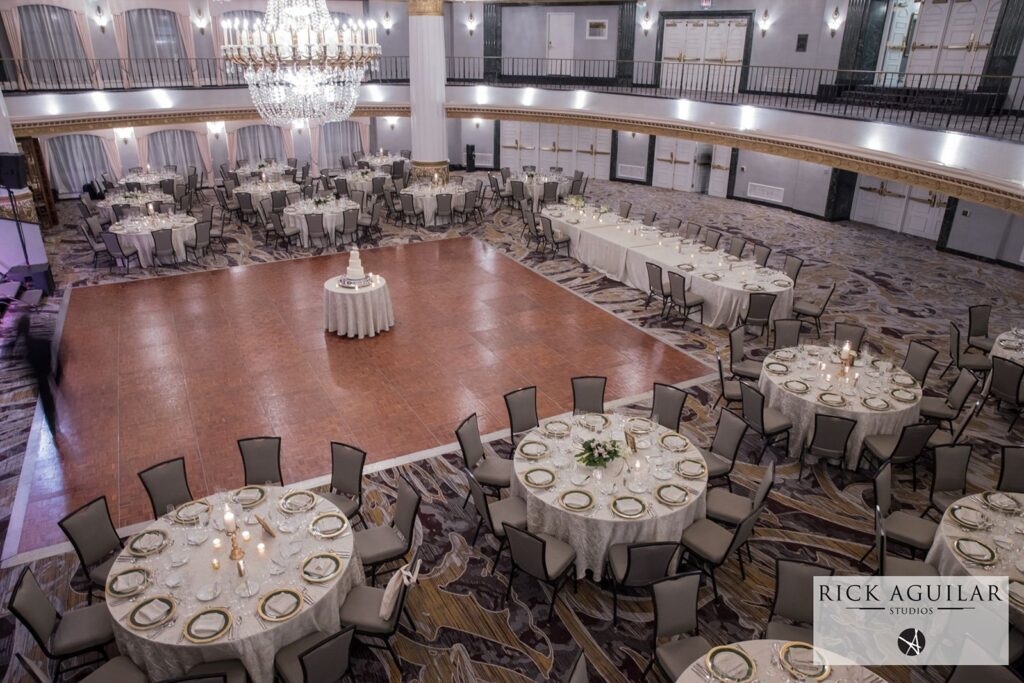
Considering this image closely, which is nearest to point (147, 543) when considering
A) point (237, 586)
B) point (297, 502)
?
point (237, 586)

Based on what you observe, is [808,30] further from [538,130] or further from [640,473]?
[640,473]

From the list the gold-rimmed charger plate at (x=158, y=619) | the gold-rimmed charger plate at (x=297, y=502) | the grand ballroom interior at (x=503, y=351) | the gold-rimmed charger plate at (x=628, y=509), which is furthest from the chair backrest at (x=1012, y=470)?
the gold-rimmed charger plate at (x=158, y=619)

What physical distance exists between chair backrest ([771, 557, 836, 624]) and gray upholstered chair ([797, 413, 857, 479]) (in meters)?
2.29

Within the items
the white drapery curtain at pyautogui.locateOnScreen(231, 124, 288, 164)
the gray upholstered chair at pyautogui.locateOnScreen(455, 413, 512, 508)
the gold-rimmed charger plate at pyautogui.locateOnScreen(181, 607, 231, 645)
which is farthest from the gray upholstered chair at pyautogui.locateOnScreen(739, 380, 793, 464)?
the white drapery curtain at pyautogui.locateOnScreen(231, 124, 288, 164)

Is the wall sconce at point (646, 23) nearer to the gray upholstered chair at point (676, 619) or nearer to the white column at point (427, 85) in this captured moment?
the white column at point (427, 85)

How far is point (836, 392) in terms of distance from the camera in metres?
7.31

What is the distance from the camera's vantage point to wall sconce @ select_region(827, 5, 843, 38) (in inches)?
629

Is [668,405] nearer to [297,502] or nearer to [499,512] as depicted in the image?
[499,512]

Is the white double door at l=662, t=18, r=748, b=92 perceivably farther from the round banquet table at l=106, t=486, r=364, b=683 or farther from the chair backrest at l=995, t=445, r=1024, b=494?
the round banquet table at l=106, t=486, r=364, b=683

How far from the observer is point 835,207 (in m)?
17.6

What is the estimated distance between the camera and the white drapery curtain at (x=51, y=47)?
16984mm

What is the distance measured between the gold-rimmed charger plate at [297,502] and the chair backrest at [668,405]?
144 inches

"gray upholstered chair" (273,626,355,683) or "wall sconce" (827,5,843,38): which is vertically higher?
"wall sconce" (827,5,843,38)

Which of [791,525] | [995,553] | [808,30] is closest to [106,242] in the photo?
[791,525]
